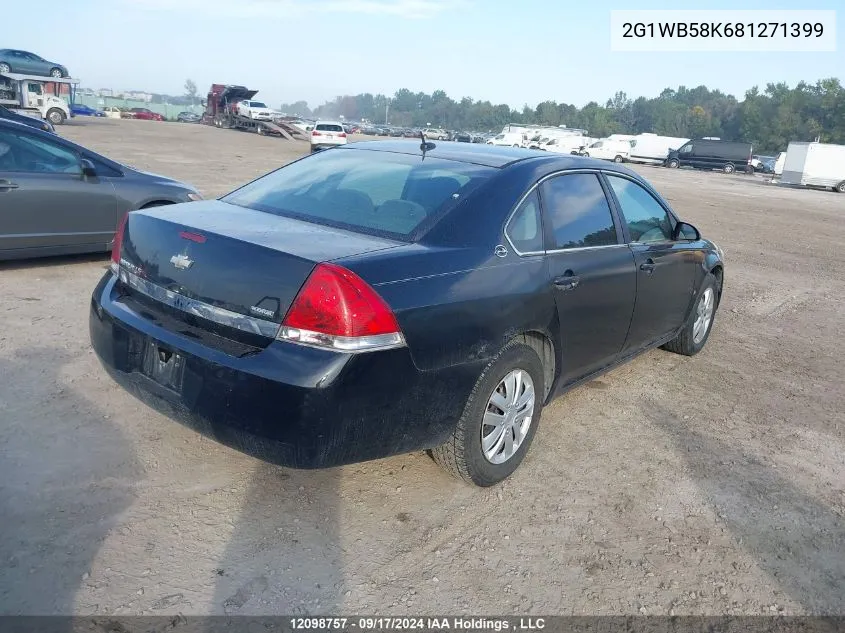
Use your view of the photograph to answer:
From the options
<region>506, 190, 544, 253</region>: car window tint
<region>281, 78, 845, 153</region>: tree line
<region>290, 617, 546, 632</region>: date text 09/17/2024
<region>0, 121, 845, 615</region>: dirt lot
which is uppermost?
<region>281, 78, 845, 153</region>: tree line

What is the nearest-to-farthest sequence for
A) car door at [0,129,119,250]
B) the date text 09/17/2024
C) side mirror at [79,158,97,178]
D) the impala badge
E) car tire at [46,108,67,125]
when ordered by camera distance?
the date text 09/17/2024, the impala badge, car door at [0,129,119,250], side mirror at [79,158,97,178], car tire at [46,108,67,125]

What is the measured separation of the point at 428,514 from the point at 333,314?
3.69 feet

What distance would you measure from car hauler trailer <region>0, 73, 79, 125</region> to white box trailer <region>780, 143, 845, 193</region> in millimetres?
38510

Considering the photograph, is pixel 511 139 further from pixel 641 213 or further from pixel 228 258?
pixel 228 258

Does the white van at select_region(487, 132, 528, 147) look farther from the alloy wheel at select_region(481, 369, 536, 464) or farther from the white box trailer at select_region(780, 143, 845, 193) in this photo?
the alloy wheel at select_region(481, 369, 536, 464)

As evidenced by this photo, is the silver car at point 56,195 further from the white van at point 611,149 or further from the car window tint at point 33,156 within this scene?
the white van at point 611,149

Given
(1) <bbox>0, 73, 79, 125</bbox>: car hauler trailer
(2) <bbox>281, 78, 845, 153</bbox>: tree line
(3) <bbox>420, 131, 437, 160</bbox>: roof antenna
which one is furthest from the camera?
(2) <bbox>281, 78, 845, 153</bbox>: tree line

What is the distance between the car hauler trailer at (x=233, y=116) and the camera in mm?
44631

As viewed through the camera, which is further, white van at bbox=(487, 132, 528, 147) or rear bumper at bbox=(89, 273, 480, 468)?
white van at bbox=(487, 132, 528, 147)

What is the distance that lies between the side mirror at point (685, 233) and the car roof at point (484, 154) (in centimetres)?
74

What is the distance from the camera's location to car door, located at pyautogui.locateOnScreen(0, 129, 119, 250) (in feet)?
21.0

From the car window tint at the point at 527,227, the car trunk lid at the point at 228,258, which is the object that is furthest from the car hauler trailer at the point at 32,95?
the car window tint at the point at 527,227

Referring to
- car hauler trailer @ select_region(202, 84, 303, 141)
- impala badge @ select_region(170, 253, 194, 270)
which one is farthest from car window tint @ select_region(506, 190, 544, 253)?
car hauler trailer @ select_region(202, 84, 303, 141)

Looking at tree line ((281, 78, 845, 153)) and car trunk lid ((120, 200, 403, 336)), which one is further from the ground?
tree line ((281, 78, 845, 153))
